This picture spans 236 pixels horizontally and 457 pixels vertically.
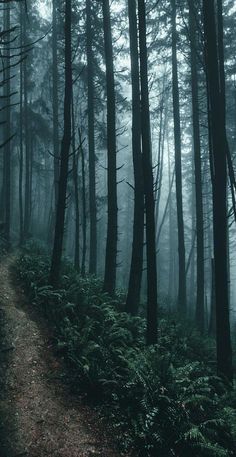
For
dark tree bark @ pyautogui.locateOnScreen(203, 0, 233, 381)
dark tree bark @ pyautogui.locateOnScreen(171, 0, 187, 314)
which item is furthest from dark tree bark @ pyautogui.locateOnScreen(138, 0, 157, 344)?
dark tree bark @ pyautogui.locateOnScreen(171, 0, 187, 314)

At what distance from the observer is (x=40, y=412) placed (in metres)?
6.53

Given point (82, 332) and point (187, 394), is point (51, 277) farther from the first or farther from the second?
point (187, 394)

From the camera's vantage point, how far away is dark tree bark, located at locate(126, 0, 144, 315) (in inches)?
460

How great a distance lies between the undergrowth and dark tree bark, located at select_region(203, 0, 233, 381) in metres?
0.70

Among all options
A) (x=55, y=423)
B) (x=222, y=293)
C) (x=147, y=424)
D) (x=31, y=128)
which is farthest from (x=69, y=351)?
(x=31, y=128)

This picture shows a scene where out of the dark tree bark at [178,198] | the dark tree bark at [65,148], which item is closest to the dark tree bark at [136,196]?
the dark tree bark at [65,148]

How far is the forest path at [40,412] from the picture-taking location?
582cm

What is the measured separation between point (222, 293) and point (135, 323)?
2742mm

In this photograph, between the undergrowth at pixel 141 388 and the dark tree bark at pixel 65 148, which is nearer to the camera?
the undergrowth at pixel 141 388

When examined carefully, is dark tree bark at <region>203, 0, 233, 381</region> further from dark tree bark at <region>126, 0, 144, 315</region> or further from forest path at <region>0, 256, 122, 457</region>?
dark tree bark at <region>126, 0, 144, 315</region>

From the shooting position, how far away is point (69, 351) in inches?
318

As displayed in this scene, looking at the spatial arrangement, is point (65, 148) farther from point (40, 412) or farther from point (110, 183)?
point (40, 412)

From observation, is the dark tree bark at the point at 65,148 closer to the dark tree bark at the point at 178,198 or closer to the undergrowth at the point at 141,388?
the undergrowth at the point at 141,388

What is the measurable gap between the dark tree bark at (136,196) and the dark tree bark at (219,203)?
3861 millimetres
